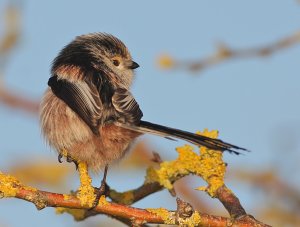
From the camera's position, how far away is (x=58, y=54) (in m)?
4.76

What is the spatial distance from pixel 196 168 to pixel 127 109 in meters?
0.52

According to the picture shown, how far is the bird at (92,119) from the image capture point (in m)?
3.79

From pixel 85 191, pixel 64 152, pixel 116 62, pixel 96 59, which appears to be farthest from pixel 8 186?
pixel 116 62

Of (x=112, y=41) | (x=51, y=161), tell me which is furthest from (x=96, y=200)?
(x=51, y=161)

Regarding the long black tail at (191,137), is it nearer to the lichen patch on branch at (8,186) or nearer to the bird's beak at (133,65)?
the lichen patch on branch at (8,186)

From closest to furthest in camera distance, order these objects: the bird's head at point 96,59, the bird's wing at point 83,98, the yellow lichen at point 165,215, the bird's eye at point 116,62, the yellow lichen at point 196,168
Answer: the yellow lichen at point 165,215
the yellow lichen at point 196,168
the bird's wing at point 83,98
the bird's head at point 96,59
the bird's eye at point 116,62

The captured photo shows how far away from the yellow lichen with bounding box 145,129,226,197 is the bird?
202mm

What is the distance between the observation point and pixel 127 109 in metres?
3.85

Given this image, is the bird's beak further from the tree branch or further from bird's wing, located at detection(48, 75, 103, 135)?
the tree branch

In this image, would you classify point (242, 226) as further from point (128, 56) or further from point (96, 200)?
point (128, 56)

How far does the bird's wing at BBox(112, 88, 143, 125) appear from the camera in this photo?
383 cm

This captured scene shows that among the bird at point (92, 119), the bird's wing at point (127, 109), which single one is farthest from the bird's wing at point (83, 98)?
the bird's wing at point (127, 109)

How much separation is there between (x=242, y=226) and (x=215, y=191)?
1.48 ft

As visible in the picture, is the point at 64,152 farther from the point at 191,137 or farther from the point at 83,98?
the point at 191,137
